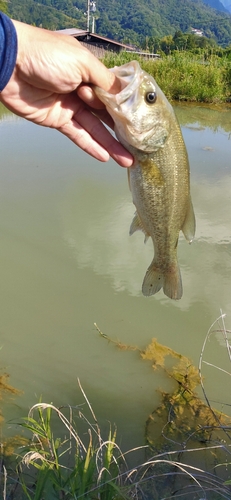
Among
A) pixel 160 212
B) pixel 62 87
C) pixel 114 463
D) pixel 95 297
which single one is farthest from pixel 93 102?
pixel 95 297

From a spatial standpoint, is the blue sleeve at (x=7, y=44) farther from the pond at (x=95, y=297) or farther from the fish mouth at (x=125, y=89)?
the pond at (x=95, y=297)

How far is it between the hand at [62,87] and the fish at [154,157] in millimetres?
88

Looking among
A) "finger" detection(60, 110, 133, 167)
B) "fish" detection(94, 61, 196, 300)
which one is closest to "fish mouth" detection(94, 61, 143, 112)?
"fish" detection(94, 61, 196, 300)

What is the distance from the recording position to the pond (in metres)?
2.82

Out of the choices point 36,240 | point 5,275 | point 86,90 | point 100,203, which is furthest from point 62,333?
point 100,203

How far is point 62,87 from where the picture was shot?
1867mm

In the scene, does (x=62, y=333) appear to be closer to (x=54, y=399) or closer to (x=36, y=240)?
(x=54, y=399)

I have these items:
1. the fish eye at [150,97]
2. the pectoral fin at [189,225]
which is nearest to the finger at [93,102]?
the fish eye at [150,97]

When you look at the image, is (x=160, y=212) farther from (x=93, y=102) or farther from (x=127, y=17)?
(x=127, y=17)

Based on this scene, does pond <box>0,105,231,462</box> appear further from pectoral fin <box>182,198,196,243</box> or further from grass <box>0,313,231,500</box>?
pectoral fin <box>182,198,196,243</box>

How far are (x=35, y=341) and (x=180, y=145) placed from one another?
6.18 feet

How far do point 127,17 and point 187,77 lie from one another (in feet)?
472

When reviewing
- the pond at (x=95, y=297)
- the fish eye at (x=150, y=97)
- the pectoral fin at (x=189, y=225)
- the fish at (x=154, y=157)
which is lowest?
the pond at (x=95, y=297)

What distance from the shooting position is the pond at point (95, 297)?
2.82 m
